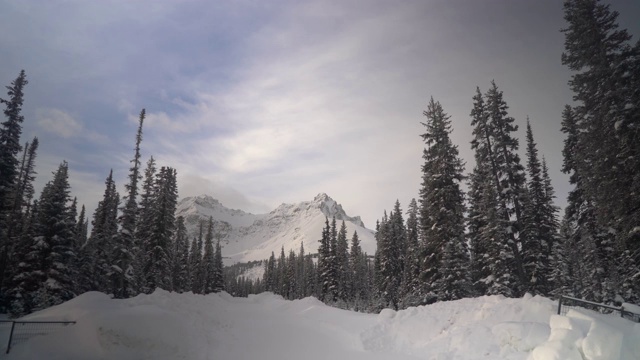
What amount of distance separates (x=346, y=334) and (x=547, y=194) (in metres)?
26.0

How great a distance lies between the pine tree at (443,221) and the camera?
26094 millimetres

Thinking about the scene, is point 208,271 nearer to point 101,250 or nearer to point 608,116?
point 101,250

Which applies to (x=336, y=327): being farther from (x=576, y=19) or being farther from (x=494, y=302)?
(x=576, y=19)

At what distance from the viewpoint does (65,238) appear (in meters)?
31.0

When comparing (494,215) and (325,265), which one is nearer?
(494,215)

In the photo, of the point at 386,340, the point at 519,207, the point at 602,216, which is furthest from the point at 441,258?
the point at 386,340

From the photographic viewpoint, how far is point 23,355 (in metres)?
12.7

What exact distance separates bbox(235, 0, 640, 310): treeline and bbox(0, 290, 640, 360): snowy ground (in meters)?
9.93

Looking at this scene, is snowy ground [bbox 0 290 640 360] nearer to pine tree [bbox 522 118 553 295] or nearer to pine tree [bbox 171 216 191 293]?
pine tree [bbox 522 118 553 295]

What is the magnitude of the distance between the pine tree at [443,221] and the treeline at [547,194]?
8 cm

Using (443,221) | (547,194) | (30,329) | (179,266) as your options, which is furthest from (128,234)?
(547,194)

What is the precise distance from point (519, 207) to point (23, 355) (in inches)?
1200

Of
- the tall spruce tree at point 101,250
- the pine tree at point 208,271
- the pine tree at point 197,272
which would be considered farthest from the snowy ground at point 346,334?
the pine tree at point 197,272

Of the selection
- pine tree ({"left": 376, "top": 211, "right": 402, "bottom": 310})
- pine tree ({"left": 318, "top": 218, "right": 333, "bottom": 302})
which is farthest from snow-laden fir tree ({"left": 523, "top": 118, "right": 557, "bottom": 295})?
pine tree ({"left": 318, "top": 218, "right": 333, "bottom": 302})
